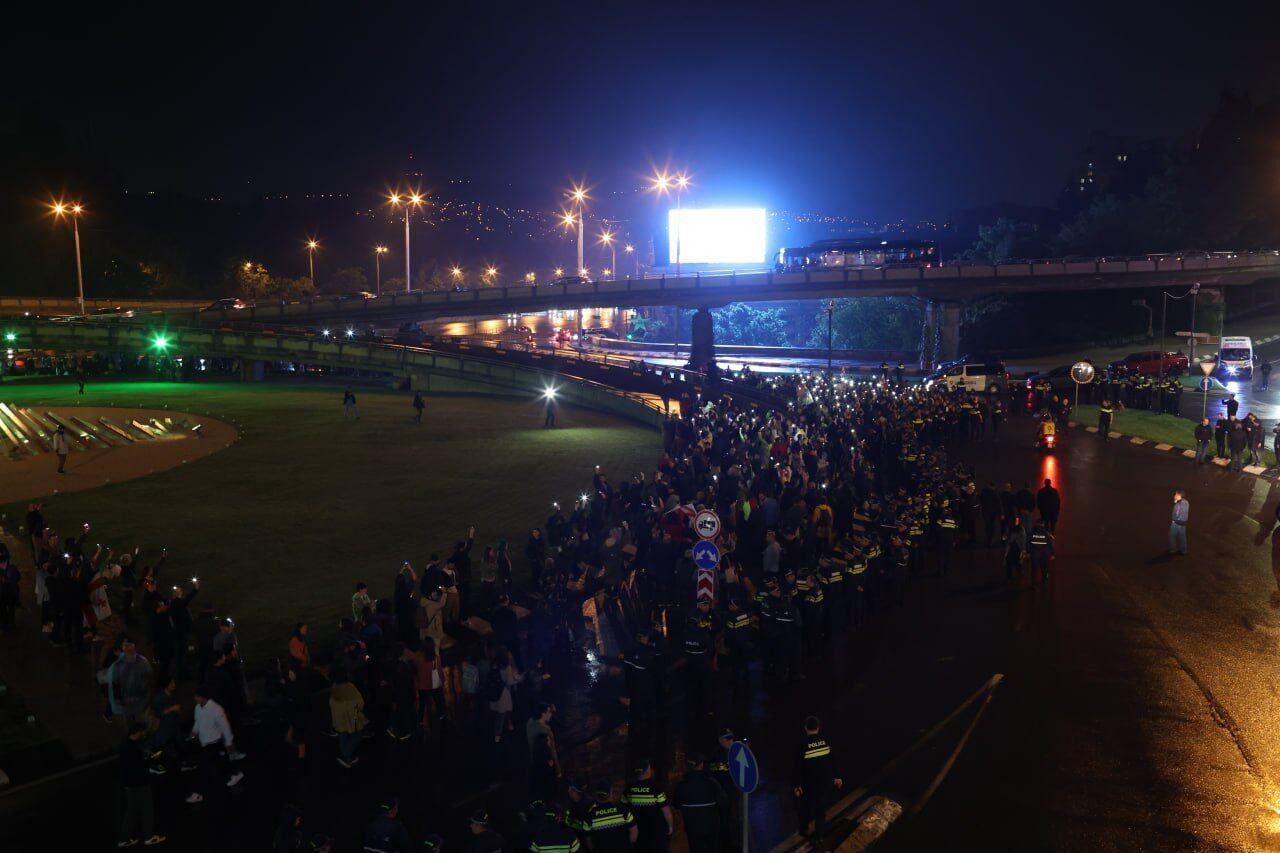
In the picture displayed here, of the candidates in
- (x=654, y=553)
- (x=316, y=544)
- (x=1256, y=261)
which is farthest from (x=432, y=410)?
(x=1256, y=261)

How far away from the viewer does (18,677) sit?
543 inches

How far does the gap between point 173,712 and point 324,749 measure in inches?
78.7

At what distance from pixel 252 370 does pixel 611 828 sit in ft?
197

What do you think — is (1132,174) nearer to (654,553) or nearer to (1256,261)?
(1256,261)

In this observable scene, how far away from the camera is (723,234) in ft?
323

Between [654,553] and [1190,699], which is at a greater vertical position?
[654,553]

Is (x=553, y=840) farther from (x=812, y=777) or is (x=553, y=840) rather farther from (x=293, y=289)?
(x=293, y=289)

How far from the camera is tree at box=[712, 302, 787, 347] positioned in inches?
4124

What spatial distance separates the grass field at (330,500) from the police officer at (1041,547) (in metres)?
9.90

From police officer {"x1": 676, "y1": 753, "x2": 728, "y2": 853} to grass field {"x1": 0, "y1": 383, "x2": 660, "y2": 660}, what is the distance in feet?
28.1

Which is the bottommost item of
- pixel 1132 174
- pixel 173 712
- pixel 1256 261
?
pixel 173 712

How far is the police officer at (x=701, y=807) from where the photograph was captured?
338 inches

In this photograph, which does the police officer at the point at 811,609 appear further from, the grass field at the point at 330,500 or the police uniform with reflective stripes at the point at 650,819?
the grass field at the point at 330,500

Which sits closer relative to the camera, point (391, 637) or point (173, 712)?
point (173, 712)
